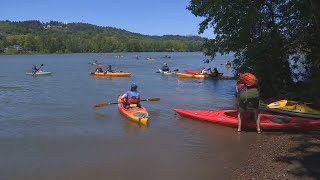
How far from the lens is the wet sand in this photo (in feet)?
27.3

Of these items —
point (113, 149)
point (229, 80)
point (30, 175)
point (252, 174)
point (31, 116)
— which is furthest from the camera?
point (229, 80)

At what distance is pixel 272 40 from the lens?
18156mm

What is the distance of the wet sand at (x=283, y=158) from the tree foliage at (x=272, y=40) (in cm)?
557

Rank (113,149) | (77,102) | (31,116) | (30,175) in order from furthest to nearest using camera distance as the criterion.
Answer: (77,102) → (31,116) → (113,149) → (30,175)

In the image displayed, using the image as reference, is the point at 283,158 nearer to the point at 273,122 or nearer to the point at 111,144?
the point at 273,122

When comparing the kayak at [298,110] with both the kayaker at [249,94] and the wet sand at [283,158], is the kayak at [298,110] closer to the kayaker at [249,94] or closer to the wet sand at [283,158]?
the wet sand at [283,158]

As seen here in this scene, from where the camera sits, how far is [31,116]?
17.6m

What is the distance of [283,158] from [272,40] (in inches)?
379

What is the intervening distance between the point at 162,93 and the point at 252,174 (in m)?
17.7

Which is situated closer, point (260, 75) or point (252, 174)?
point (252, 174)

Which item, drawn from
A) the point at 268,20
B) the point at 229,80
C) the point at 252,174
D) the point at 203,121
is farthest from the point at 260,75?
the point at 229,80

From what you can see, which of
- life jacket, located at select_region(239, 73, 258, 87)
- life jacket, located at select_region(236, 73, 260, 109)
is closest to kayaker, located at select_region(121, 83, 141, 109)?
life jacket, located at select_region(236, 73, 260, 109)

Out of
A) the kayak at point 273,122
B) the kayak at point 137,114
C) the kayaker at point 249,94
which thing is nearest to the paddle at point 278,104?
the kayak at point 273,122

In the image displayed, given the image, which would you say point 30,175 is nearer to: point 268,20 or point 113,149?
point 113,149
